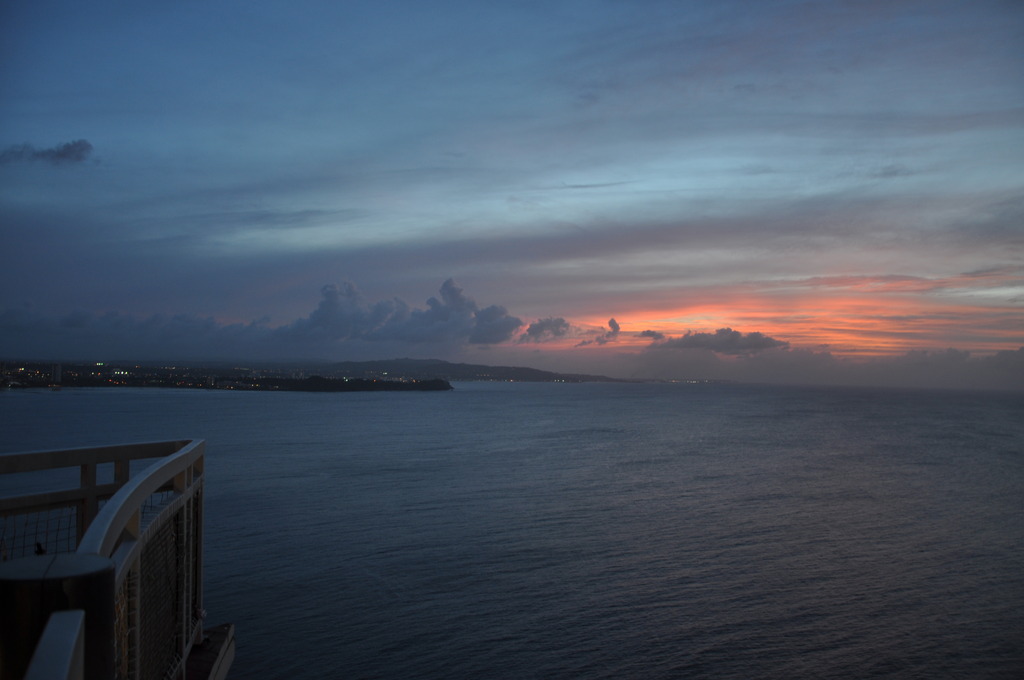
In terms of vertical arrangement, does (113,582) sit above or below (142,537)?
above

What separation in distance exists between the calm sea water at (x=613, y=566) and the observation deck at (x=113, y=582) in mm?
8234

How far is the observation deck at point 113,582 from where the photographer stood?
191 cm

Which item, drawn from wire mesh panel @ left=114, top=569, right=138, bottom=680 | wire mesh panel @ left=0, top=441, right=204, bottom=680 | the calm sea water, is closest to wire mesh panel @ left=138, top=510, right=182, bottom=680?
wire mesh panel @ left=0, top=441, right=204, bottom=680

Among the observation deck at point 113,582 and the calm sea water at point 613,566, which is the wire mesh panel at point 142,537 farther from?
the calm sea water at point 613,566

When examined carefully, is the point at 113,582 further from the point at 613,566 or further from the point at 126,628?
the point at 613,566

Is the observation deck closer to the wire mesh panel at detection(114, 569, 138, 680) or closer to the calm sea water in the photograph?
the wire mesh panel at detection(114, 569, 138, 680)

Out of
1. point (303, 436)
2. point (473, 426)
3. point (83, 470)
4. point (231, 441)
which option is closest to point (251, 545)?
point (83, 470)

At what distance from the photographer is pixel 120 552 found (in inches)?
146

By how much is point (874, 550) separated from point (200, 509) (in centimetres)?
2248

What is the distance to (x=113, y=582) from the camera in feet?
6.72

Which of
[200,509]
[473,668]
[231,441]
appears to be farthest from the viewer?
[231,441]

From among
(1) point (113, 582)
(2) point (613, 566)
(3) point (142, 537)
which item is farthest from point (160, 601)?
(2) point (613, 566)

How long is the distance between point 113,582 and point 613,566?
20.3m

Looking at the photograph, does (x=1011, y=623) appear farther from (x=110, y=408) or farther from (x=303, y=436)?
(x=110, y=408)
